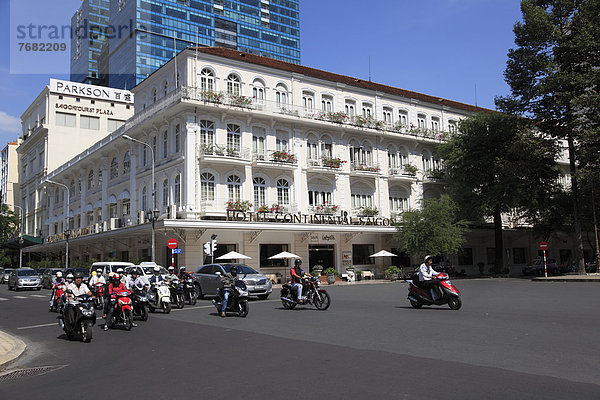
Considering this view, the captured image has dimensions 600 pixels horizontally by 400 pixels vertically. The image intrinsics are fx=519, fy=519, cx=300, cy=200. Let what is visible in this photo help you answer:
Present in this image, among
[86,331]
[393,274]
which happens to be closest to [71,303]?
[86,331]

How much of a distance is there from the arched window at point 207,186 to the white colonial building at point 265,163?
84 mm

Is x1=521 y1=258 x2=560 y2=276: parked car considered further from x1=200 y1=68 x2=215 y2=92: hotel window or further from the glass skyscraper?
the glass skyscraper

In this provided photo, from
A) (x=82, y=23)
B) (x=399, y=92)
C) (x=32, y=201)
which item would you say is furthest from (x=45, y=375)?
(x=82, y=23)

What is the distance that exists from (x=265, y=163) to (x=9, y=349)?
27079 millimetres

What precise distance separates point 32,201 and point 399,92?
173ft

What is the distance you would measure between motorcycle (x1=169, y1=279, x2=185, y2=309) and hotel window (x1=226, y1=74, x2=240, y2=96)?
20020 mm

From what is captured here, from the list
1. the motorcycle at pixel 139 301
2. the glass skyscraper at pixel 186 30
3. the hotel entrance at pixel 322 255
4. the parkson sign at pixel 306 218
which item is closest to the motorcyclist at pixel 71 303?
A: the motorcycle at pixel 139 301

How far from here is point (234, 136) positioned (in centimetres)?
3684

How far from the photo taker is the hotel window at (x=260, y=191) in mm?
37031

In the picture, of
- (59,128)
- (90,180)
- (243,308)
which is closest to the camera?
(243,308)

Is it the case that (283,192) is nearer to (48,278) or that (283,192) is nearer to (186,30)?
(48,278)

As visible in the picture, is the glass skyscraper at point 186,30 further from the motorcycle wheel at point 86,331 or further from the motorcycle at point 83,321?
the motorcycle wheel at point 86,331

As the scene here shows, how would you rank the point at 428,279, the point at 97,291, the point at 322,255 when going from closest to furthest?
the point at 428,279 < the point at 97,291 < the point at 322,255

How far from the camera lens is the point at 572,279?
29.8 meters
